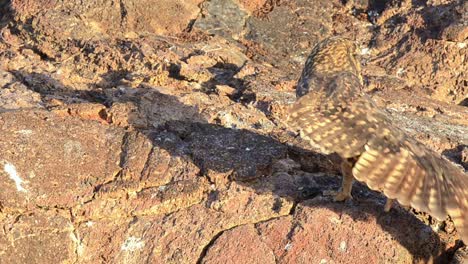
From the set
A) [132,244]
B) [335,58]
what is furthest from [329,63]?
[132,244]

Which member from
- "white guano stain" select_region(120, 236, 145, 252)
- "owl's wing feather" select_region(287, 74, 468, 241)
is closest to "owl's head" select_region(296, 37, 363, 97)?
"owl's wing feather" select_region(287, 74, 468, 241)

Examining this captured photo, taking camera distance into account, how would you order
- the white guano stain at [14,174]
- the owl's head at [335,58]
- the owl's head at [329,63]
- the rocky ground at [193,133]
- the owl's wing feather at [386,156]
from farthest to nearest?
1. the owl's head at [335,58]
2. the owl's head at [329,63]
3. the white guano stain at [14,174]
4. the rocky ground at [193,133]
5. the owl's wing feather at [386,156]

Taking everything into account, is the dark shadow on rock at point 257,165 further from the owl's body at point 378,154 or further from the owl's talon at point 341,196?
the owl's body at point 378,154

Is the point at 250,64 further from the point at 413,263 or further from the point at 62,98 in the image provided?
the point at 413,263

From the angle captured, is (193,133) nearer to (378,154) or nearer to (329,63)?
(329,63)

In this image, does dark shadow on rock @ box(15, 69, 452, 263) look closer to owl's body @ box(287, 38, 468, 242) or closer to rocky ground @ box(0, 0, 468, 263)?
rocky ground @ box(0, 0, 468, 263)

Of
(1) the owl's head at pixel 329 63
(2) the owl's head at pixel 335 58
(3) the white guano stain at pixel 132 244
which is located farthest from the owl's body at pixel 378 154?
(3) the white guano stain at pixel 132 244

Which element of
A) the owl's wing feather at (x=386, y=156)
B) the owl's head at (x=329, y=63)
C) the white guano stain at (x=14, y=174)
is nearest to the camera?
the owl's wing feather at (x=386, y=156)
